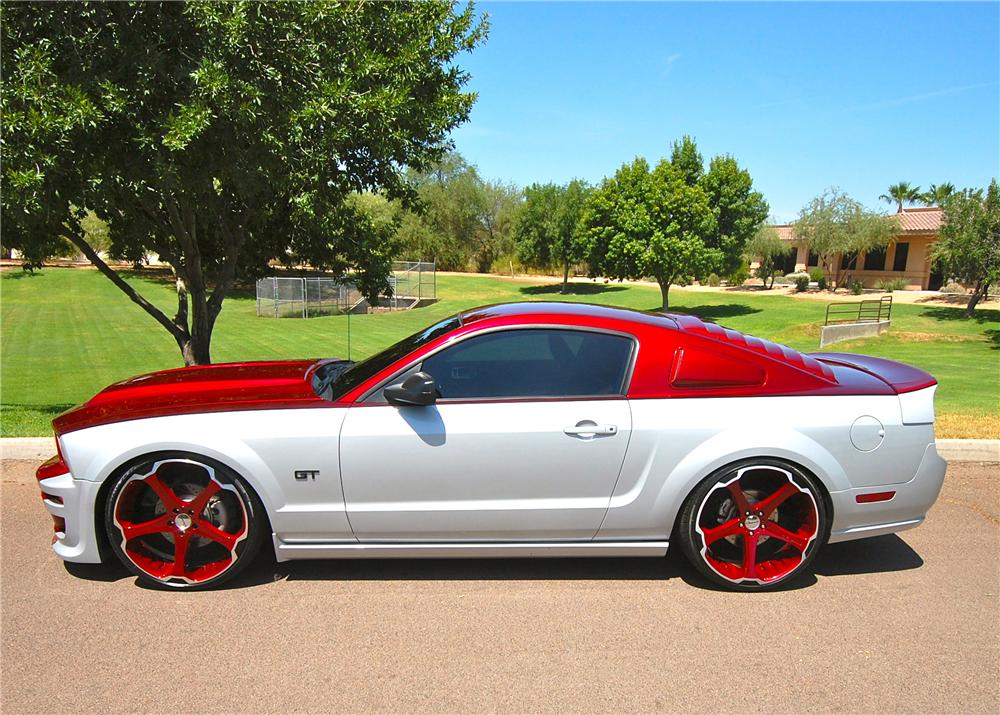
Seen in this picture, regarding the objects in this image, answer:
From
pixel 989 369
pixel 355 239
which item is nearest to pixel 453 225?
pixel 989 369

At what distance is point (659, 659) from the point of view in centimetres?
296

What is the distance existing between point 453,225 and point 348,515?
190 ft

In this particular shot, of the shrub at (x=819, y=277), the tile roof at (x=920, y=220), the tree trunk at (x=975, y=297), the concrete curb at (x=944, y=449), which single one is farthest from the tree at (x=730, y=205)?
the concrete curb at (x=944, y=449)

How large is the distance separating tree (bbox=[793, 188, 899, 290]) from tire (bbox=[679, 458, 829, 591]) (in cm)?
4244

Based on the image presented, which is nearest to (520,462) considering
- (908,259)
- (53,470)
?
(53,470)

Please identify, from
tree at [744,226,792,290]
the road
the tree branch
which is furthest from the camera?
tree at [744,226,792,290]

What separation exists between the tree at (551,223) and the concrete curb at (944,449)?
133 feet

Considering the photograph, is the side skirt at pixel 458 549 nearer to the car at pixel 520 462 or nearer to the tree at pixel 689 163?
the car at pixel 520 462

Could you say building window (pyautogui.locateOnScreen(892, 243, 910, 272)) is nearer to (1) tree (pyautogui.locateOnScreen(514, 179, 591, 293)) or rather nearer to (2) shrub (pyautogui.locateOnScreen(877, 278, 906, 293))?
(2) shrub (pyautogui.locateOnScreen(877, 278, 906, 293))

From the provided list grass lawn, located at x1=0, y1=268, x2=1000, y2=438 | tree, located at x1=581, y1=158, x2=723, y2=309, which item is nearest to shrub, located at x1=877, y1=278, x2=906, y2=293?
grass lawn, located at x1=0, y1=268, x2=1000, y2=438

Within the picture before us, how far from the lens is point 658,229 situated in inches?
1435

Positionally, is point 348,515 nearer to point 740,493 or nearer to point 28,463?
point 740,493

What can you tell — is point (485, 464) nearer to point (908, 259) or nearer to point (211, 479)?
point (211, 479)

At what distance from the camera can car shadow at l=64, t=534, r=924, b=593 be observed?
368 centimetres
